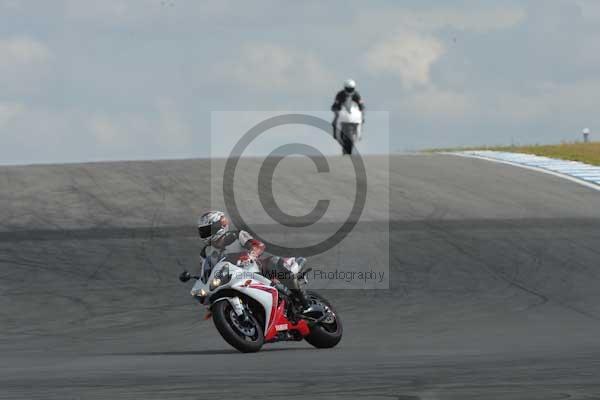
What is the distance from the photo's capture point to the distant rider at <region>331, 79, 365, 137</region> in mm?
29766

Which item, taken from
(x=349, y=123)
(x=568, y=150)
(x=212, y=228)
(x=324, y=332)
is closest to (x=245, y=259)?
(x=212, y=228)

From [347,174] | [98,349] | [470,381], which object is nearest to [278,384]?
[470,381]

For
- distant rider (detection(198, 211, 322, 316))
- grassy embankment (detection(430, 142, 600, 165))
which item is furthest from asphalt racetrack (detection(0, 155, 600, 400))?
grassy embankment (detection(430, 142, 600, 165))

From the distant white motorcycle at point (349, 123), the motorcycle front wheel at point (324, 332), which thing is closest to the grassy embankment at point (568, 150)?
the distant white motorcycle at point (349, 123)

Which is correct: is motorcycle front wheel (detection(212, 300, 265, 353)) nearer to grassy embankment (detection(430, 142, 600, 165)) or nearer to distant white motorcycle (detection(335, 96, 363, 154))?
distant white motorcycle (detection(335, 96, 363, 154))

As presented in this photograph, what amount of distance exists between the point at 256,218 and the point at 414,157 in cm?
1013

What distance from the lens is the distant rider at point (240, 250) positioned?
11562 millimetres

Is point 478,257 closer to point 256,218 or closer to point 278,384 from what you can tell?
point 256,218

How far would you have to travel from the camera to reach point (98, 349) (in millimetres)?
13008

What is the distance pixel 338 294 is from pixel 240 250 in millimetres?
5707

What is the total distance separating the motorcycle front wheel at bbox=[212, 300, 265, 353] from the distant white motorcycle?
18655 mm

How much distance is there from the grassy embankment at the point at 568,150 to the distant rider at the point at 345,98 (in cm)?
718

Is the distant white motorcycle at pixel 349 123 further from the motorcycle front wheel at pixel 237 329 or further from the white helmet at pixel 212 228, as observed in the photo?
the motorcycle front wheel at pixel 237 329

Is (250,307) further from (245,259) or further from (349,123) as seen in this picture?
(349,123)
